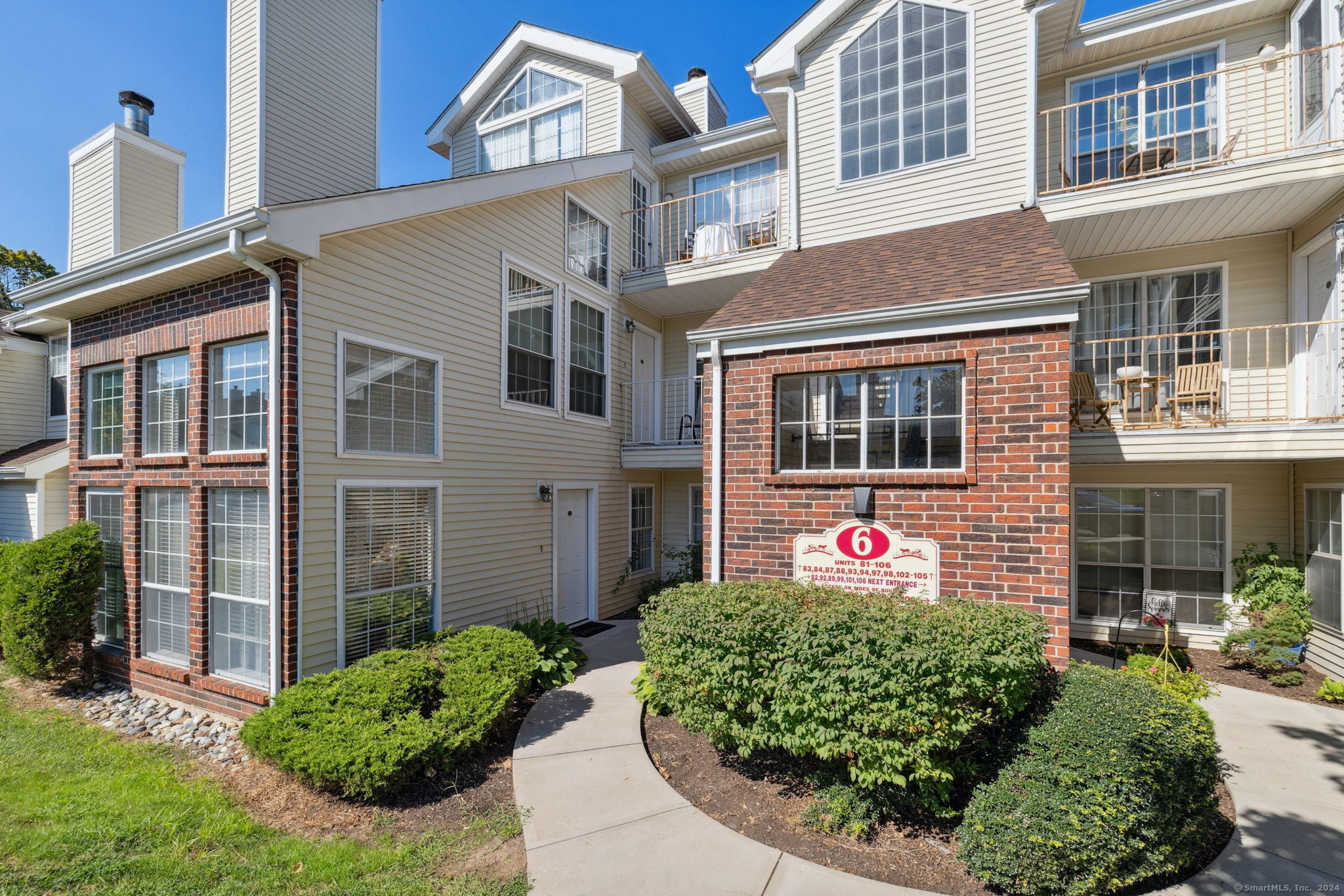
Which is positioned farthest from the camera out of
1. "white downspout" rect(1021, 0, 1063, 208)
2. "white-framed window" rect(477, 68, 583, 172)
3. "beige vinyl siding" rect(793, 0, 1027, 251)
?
"white-framed window" rect(477, 68, 583, 172)

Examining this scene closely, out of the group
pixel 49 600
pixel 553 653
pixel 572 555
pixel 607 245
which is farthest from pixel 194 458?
pixel 607 245

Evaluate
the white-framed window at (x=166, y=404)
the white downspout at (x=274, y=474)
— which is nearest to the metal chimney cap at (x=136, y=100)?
the white-framed window at (x=166, y=404)

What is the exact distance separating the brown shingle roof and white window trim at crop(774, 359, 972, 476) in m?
0.61

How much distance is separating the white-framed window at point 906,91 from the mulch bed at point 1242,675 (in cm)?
665

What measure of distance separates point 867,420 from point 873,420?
7 cm

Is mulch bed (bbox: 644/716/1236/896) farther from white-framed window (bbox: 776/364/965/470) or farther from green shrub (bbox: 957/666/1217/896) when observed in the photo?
white-framed window (bbox: 776/364/965/470)

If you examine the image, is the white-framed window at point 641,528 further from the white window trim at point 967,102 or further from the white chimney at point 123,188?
the white chimney at point 123,188

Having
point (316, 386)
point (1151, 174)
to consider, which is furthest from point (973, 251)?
point (316, 386)

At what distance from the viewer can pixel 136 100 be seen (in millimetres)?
8867

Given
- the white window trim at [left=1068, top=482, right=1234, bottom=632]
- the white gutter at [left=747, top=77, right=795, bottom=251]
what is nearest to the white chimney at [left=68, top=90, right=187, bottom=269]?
the white gutter at [left=747, top=77, right=795, bottom=251]

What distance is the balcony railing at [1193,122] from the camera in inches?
269

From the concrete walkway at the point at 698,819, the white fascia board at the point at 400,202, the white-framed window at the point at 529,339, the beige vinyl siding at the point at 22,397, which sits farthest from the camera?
the beige vinyl siding at the point at 22,397

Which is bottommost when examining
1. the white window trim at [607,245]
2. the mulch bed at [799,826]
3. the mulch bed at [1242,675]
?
the mulch bed at [1242,675]

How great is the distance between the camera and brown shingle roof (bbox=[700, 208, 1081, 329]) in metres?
5.67
